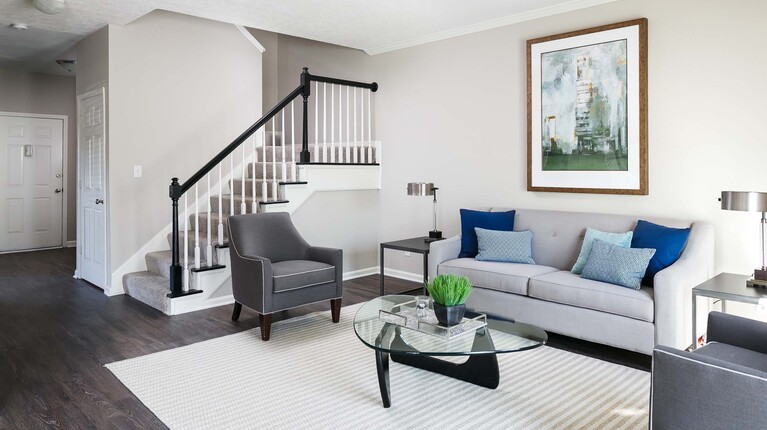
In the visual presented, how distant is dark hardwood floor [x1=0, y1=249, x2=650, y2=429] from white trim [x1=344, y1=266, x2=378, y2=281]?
0.39 ft

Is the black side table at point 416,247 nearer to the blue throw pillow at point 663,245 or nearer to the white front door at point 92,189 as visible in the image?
the blue throw pillow at point 663,245

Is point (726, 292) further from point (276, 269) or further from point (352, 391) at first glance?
point (276, 269)

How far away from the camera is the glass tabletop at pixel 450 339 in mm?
2533

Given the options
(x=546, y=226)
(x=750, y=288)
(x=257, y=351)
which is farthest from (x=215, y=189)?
(x=750, y=288)

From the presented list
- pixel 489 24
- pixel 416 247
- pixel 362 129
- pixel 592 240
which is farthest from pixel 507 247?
pixel 362 129

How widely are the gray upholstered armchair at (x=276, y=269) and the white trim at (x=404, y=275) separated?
1.68m

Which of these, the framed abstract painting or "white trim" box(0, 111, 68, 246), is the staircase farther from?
"white trim" box(0, 111, 68, 246)

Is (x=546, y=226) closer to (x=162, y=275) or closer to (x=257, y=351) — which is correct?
(x=257, y=351)

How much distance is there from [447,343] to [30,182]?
794cm

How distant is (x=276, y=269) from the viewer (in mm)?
4039

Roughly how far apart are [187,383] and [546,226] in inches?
119

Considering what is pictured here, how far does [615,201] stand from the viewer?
432 centimetres

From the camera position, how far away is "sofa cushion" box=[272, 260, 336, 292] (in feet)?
12.8

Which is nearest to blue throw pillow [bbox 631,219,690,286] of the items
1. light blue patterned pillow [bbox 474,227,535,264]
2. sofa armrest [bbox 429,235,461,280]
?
light blue patterned pillow [bbox 474,227,535,264]
